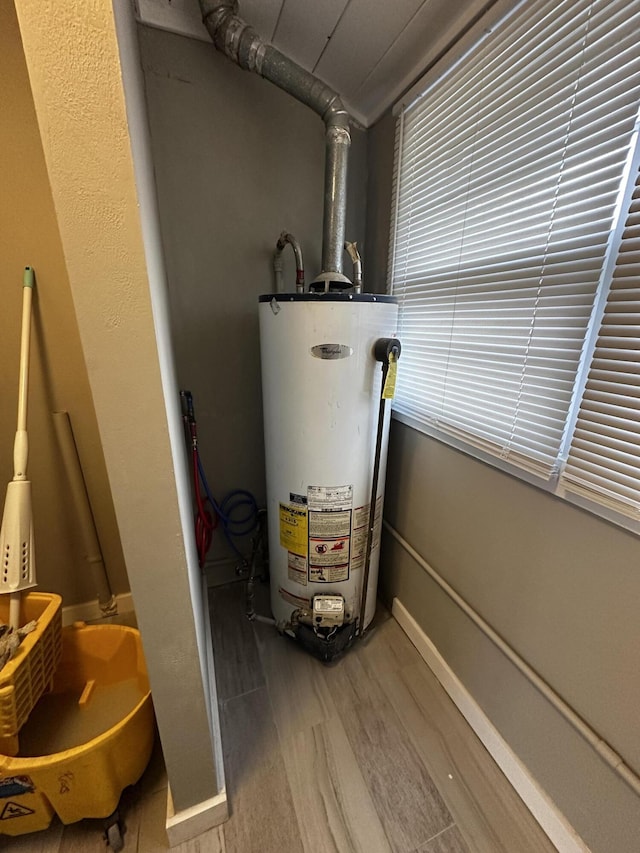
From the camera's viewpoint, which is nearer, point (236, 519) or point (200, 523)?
point (200, 523)

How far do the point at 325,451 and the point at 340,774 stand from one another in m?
0.93

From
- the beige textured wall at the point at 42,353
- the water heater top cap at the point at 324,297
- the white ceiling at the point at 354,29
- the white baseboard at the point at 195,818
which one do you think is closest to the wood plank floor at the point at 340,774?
the white baseboard at the point at 195,818

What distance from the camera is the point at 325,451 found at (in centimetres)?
115

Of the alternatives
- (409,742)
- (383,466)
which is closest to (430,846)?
(409,742)

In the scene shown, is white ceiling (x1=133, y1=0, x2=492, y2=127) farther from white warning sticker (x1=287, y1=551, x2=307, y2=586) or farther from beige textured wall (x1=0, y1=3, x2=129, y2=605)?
white warning sticker (x1=287, y1=551, x2=307, y2=586)

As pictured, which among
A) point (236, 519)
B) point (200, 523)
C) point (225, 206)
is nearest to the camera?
point (225, 206)

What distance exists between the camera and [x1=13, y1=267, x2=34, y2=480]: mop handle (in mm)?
1000

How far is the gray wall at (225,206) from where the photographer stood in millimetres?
1212

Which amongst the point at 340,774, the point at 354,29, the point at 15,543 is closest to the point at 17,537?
the point at 15,543

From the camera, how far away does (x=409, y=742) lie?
1104 mm

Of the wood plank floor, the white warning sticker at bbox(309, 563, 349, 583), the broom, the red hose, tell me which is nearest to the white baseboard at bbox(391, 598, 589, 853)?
the wood plank floor

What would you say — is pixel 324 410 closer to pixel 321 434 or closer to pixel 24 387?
pixel 321 434

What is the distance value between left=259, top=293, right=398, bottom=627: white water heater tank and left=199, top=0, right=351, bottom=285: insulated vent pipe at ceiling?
0.24 meters

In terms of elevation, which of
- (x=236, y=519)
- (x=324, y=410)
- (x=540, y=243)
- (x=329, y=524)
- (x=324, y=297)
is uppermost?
(x=540, y=243)
